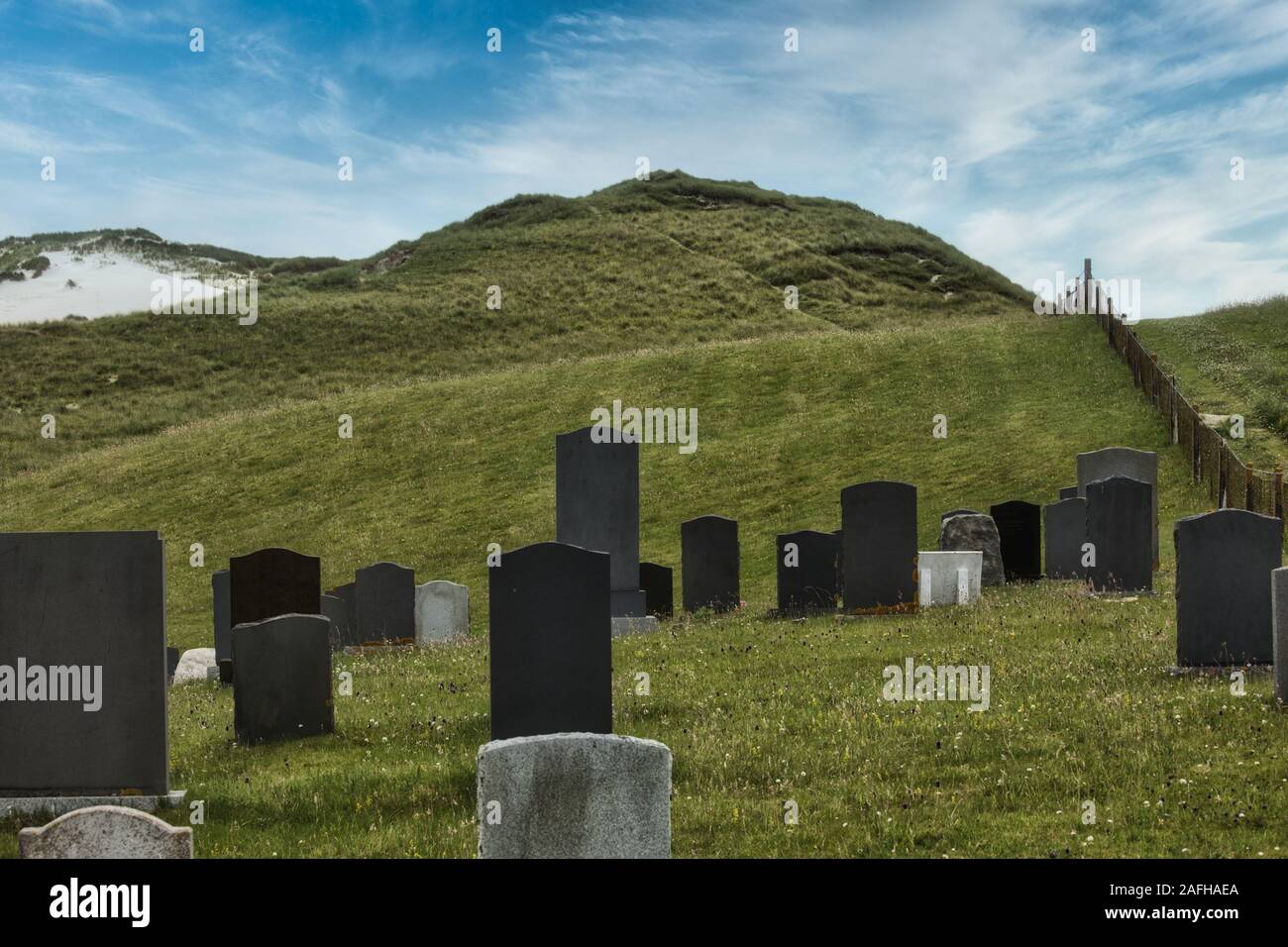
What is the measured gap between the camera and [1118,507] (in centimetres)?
1744

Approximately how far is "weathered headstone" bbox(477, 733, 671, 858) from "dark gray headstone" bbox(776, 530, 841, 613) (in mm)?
12406

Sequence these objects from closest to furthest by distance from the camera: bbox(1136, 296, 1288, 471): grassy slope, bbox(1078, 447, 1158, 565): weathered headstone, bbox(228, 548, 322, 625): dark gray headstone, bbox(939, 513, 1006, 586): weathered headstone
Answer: bbox(228, 548, 322, 625): dark gray headstone, bbox(939, 513, 1006, 586): weathered headstone, bbox(1078, 447, 1158, 565): weathered headstone, bbox(1136, 296, 1288, 471): grassy slope

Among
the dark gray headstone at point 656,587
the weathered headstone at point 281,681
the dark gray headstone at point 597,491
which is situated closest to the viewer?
the weathered headstone at point 281,681

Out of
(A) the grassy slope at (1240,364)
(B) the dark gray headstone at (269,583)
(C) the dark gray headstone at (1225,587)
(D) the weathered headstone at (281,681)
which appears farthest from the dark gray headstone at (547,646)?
(A) the grassy slope at (1240,364)

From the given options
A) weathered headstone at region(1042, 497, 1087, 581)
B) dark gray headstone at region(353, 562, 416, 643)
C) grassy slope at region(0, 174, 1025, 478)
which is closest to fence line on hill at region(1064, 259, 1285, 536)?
weathered headstone at region(1042, 497, 1087, 581)

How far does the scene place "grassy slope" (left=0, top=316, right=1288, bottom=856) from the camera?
26.2 ft

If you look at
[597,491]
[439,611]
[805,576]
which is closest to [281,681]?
[439,611]

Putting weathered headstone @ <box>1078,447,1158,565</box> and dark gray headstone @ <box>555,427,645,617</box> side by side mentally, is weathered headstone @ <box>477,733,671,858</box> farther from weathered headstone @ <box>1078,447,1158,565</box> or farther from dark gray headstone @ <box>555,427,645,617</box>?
weathered headstone @ <box>1078,447,1158,565</box>

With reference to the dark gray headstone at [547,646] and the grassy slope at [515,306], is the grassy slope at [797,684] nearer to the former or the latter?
the dark gray headstone at [547,646]

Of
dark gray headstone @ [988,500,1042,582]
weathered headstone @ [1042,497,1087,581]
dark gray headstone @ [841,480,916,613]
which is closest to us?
dark gray headstone @ [841,480,916,613]

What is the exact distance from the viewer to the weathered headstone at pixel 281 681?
11344 mm

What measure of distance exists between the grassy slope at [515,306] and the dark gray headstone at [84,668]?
4064 cm

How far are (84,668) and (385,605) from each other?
9.66 metres

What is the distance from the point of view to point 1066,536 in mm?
20453
